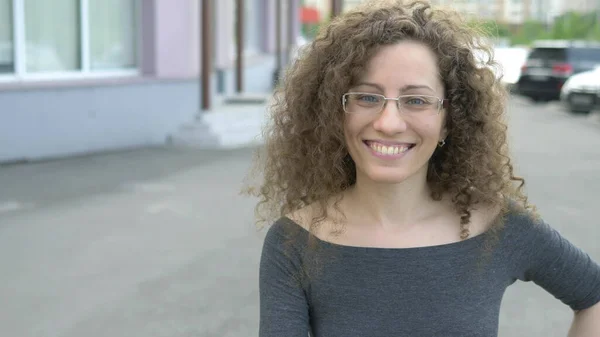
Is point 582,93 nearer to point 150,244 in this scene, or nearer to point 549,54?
point 549,54

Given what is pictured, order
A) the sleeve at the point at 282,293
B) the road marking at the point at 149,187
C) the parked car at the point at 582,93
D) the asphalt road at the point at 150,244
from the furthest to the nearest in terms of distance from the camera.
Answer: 1. the parked car at the point at 582,93
2. the road marking at the point at 149,187
3. the asphalt road at the point at 150,244
4. the sleeve at the point at 282,293

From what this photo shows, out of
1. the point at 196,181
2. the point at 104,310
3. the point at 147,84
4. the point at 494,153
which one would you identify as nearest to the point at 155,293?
the point at 104,310

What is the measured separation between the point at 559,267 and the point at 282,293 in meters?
0.60

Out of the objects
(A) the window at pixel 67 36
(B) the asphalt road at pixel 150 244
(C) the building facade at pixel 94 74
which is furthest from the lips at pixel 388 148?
(A) the window at pixel 67 36

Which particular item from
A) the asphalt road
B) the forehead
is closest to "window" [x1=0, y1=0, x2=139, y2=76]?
the asphalt road

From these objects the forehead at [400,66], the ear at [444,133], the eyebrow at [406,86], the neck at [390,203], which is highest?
the forehead at [400,66]

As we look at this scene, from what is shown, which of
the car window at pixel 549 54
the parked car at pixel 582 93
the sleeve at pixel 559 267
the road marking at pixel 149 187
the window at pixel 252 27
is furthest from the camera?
the window at pixel 252 27

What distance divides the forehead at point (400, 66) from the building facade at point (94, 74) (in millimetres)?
8898

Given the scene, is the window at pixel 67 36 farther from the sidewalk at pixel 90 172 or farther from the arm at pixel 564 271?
the arm at pixel 564 271

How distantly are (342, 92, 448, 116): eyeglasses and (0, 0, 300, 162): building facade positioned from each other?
8.85 metres

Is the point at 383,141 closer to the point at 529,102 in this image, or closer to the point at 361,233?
the point at 361,233

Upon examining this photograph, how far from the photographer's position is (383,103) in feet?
6.26

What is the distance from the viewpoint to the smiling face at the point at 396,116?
190 centimetres

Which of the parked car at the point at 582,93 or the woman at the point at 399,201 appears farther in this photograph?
the parked car at the point at 582,93
